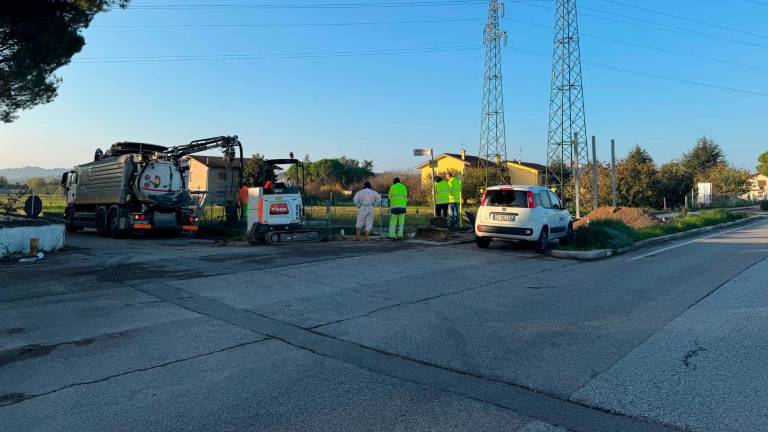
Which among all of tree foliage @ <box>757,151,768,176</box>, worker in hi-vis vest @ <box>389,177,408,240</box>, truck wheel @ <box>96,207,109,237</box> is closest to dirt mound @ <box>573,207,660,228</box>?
worker in hi-vis vest @ <box>389,177,408,240</box>

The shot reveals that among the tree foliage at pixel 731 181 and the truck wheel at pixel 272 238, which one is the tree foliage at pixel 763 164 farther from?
the truck wheel at pixel 272 238

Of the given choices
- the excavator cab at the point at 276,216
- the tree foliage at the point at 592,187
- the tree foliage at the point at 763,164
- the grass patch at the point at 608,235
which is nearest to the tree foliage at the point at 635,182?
the tree foliage at the point at 592,187

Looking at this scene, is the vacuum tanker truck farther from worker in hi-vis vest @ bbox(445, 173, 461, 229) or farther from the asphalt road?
the asphalt road

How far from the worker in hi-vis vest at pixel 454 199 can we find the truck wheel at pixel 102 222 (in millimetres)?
13543

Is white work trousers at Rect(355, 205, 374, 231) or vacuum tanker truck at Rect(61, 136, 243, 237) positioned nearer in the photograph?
white work trousers at Rect(355, 205, 374, 231)

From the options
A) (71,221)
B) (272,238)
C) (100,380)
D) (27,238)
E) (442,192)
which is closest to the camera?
(100,380)

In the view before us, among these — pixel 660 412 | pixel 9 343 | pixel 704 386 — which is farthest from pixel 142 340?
pixel 704 386

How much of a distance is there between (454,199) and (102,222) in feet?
46.2

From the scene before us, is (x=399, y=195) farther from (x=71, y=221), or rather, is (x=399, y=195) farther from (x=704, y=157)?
(x=704, y=157)

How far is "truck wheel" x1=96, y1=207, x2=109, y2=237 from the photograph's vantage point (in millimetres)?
20656

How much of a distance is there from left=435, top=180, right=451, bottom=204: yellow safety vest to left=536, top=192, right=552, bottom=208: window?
4032 millimetres

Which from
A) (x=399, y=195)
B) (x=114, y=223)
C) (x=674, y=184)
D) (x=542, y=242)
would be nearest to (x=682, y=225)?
(x=542, y=242)

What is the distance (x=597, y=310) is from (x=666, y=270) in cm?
481

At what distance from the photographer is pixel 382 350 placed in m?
5.38
